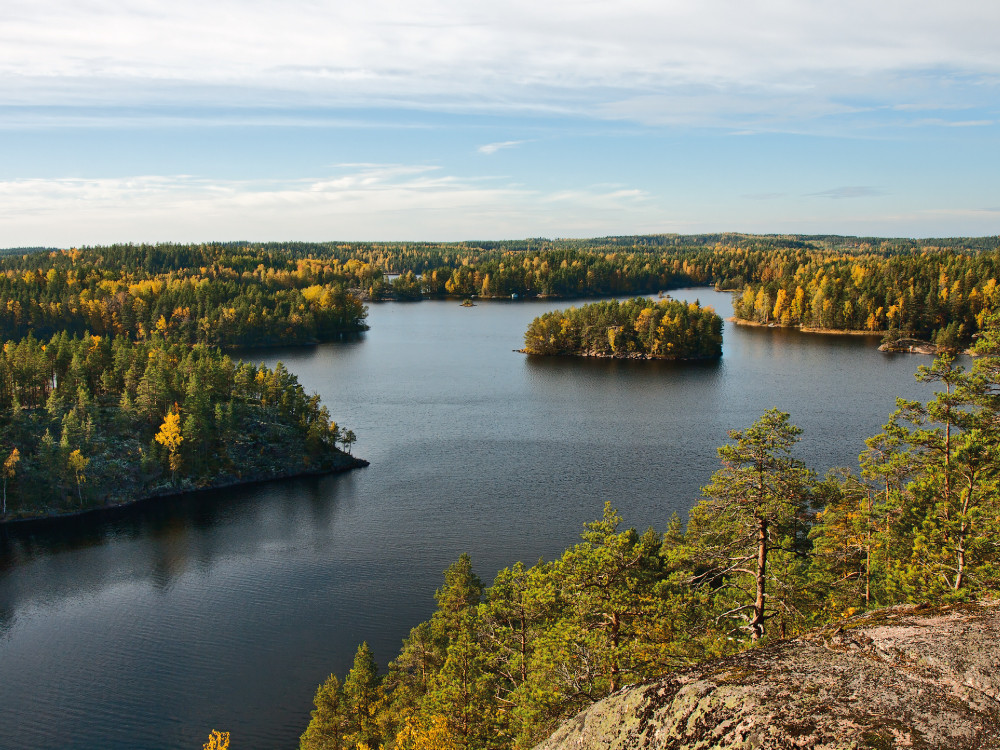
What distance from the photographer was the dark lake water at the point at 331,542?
79.4 feet

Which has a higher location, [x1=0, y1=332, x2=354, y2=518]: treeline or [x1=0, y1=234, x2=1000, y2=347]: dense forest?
[x1=0, y1=234, x2=1000, y2=347]: dense forest

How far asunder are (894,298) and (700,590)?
11414 centimetres

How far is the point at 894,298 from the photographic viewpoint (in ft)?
366

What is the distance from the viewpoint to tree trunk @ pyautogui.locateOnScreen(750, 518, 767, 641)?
10.5 metres

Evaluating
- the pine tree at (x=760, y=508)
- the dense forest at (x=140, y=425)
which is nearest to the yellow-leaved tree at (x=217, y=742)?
the pine tree at (x=760, y=508)

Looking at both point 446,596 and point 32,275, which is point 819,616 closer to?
point 446,596

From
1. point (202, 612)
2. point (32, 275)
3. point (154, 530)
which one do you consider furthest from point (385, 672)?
point (32, 275)

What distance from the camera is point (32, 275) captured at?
11300 cm

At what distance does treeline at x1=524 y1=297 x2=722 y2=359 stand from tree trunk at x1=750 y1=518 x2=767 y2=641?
78820 mm

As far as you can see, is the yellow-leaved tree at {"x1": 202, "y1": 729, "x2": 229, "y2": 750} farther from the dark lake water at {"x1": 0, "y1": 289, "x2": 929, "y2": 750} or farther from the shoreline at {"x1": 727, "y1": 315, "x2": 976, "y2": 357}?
the shoreline at {"x1": 727, "y1": 315, "x2": 976, "y2": 357}

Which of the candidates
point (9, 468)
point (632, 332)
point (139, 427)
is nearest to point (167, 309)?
point (139, 427)

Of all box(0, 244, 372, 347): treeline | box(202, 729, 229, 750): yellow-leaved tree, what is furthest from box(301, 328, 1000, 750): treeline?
box(0, 244, 372, 347): treeline

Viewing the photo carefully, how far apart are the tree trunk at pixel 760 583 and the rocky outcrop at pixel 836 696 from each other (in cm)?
475

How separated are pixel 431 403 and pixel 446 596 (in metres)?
43.7
